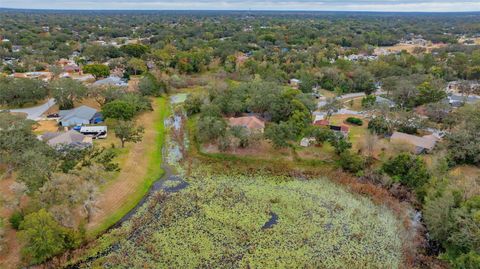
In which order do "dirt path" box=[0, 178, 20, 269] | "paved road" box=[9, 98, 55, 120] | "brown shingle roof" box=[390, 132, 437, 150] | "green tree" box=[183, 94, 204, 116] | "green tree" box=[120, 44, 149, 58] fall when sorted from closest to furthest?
"dirt path" box=[0, 178, 20, 269] < "brown shingle roof" box=[390, 132, 437, 150] < "paved road" box=[9, 98, 55, 120] < "green tree" box=[183, 94, 204, 116] < "green tree" box=[120, 44, 149, 58]

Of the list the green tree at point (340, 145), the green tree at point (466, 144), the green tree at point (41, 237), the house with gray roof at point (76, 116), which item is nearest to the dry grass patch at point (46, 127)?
the house with gray roof at point (76, 116)

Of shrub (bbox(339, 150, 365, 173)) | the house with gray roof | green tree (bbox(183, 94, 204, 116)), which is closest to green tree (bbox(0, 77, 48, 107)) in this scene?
the house with gray roof

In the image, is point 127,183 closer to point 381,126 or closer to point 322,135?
point 322,135

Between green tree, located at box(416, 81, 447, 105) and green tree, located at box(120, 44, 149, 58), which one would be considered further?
green tree, located at box(120, 44, 149, 58)

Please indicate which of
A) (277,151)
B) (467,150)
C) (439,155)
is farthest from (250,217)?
(467,150)

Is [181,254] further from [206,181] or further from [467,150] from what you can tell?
[467,150]

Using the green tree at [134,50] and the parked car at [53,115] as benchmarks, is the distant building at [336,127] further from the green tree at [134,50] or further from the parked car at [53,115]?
the green tree at [134,50]

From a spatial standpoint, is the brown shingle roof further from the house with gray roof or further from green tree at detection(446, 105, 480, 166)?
the house with gray roof
